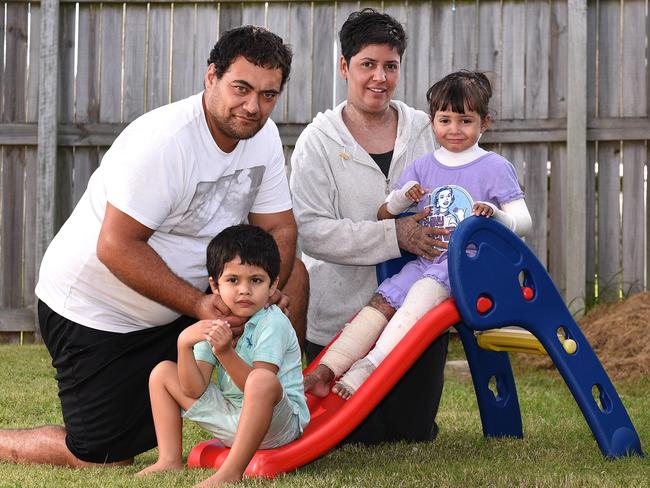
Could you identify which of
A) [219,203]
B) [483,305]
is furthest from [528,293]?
[219,203]

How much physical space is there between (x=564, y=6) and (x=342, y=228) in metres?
3.23

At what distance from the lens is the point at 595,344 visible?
5855 mm

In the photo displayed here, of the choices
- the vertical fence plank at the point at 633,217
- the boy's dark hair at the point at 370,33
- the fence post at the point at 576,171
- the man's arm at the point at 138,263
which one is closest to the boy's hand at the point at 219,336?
Answer: the man's arm at the point at 138,263

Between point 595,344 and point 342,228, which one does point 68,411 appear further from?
point 595,344

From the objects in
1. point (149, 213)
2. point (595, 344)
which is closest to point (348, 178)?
point (149, 213)

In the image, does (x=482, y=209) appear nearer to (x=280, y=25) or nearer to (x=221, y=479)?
(x=221, y=479)

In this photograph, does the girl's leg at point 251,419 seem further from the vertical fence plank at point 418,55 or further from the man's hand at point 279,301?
the vertical fence plank at point 418,55

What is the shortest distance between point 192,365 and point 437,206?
44.4 inches

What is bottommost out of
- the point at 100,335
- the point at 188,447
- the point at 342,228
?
the point at 188,447

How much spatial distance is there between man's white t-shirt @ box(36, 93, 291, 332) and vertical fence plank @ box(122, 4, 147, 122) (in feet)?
10.5

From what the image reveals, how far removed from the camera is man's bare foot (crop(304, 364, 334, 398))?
3613 millimetres

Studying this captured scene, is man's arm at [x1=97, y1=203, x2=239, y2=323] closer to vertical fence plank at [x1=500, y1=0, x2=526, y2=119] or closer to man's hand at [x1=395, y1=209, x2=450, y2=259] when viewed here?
man's hand at [x1=395, y1=209, x2=450, y2=259]

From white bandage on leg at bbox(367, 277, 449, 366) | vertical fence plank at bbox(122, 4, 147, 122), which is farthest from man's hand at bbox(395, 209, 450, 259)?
vertical fence plank at bbox(122, 4, 147, 122)

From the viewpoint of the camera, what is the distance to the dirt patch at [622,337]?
18.2ft
